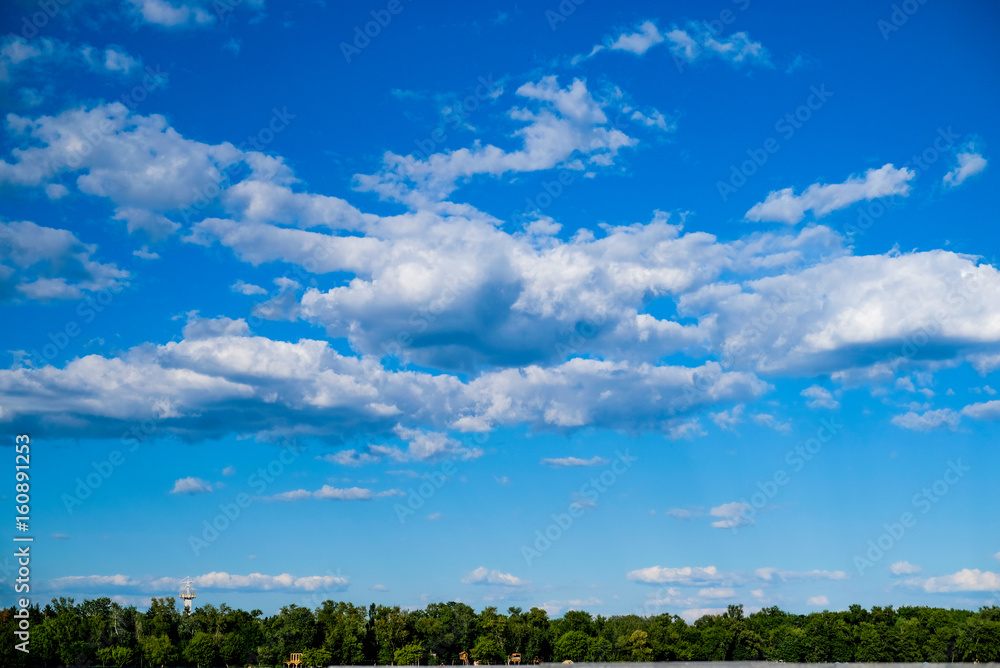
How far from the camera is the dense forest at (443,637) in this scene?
168 m

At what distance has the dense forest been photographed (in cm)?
16850

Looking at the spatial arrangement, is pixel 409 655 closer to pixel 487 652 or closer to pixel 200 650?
pixel 487 652

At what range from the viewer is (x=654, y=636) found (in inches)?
7259

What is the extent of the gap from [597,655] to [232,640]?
2842 inches

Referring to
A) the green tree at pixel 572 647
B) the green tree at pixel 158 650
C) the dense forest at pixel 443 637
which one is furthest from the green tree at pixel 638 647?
the green tree at pixel 158 650

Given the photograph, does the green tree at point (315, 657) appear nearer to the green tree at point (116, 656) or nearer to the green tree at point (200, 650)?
the green tree at point (200, 650)

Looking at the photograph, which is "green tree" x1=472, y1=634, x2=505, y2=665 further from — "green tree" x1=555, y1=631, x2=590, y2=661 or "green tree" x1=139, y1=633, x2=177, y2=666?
"green tree" x1=139, y1=633, x2=177, y2=666

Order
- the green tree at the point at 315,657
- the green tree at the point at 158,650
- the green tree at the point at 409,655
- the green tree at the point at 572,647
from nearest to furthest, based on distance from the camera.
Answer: the green tree at the point at 158,650, the green tree at the point at 315,657, the green tree at the point at 409,655, the green tree at the point at 572,647

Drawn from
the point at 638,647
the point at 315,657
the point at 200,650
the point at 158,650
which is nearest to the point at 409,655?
the point at 315,657

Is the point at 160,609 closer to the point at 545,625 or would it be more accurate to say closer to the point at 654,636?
the point at 545,625

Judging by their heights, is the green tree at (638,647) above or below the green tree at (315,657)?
above

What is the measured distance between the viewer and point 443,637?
7062 inches

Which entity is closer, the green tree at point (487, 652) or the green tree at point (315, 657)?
the green tree at point (315, 657)

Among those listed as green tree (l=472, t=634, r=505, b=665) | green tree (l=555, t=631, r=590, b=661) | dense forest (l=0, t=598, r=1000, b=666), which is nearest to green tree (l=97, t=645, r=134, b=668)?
dense forest (l=0, t=598, r=1000, b=666)
